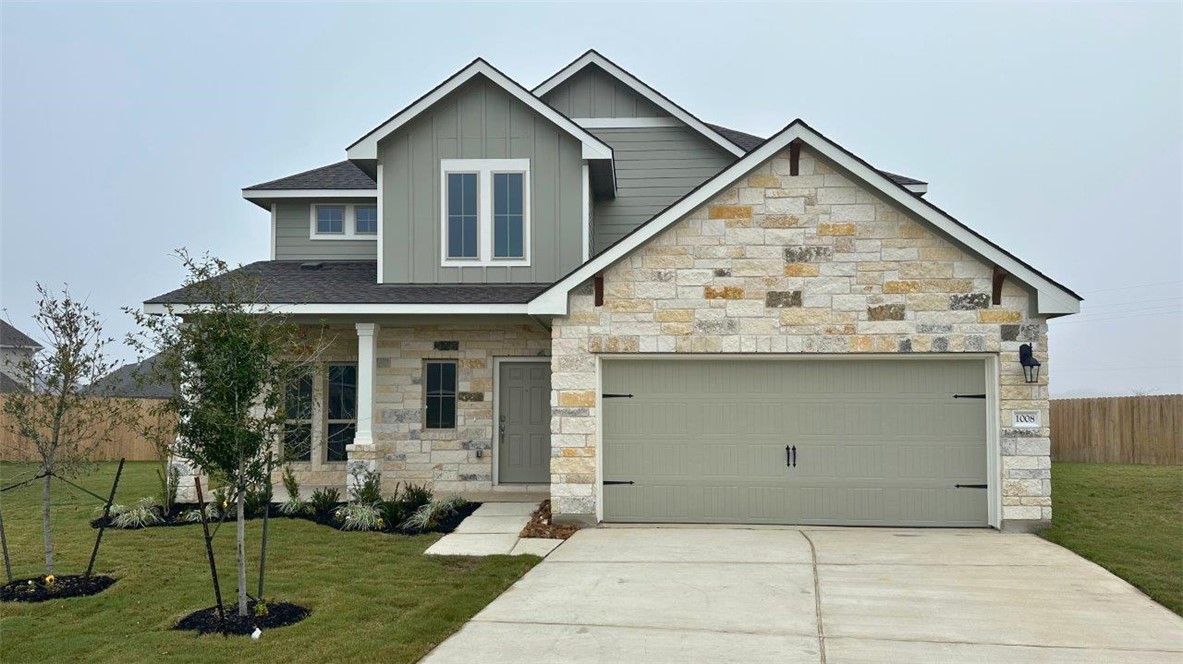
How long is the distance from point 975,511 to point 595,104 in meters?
9.47

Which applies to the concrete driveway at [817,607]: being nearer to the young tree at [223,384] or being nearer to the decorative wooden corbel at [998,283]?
the young tree at [223,384]

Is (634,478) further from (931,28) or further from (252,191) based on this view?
(931,28)

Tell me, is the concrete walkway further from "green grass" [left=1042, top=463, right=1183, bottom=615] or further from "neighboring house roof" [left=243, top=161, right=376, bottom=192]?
"neighboring house roof" [left=243, top=161, right=376, bottom=192]

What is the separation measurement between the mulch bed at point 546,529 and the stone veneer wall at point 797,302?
7.9 inches

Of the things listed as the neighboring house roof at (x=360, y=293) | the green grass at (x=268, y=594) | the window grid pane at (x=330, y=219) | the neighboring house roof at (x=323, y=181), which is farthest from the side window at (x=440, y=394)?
the window grid pane at (x=330, y=219)

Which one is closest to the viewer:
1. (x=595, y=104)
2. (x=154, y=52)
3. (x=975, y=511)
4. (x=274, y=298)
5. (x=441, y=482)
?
(x=975, y=511)

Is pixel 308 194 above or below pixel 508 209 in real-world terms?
above

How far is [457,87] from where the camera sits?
43.9ft

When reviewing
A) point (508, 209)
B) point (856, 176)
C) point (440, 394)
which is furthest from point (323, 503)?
point (856, 176)

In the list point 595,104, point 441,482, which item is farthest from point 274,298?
point 595,104

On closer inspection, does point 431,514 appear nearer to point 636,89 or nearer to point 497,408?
point 497,408

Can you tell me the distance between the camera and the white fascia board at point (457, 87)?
1324 centimetres

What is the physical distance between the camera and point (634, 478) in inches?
433

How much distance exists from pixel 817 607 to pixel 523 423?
23.8 feet
